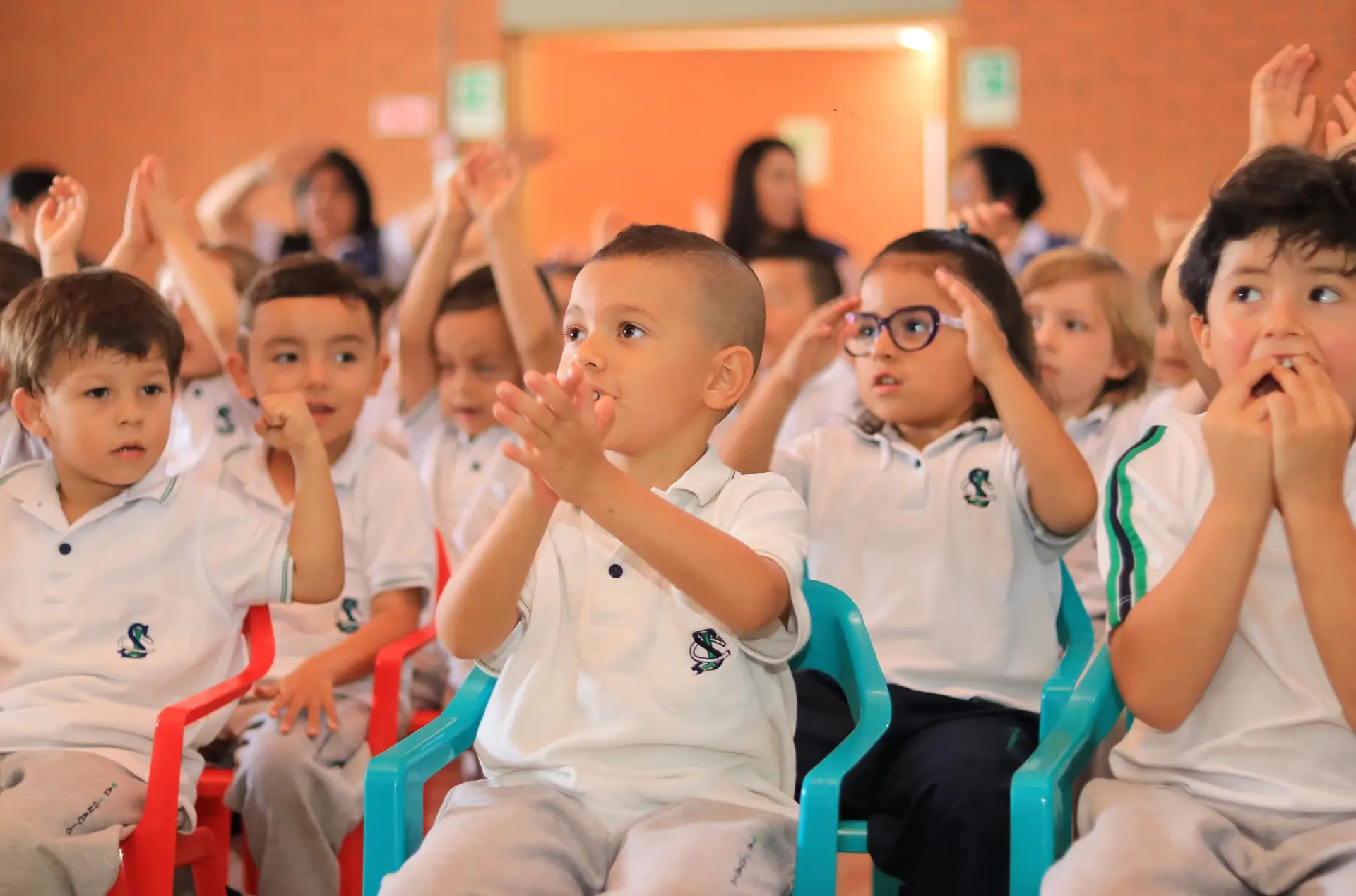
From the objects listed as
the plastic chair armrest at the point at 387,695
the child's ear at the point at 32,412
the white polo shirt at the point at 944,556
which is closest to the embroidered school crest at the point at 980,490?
the white polo shirt at the point at 944,556

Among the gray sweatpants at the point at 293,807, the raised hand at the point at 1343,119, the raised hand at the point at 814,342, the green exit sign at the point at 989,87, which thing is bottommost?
the gray sweatpants at the point at 293,807

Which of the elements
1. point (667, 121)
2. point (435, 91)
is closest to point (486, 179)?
point (435, 91)

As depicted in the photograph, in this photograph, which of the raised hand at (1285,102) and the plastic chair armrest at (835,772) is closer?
the plastic chair armrest at (835,772)

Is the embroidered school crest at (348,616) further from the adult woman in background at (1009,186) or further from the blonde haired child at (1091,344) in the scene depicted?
the adult woman in background at (1009,186)

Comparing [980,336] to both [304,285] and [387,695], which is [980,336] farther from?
[304,285]

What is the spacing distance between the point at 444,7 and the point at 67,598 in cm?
678

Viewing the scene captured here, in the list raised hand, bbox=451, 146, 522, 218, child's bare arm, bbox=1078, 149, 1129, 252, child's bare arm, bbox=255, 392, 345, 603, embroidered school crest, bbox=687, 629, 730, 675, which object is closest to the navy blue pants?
embroidered school crest, bbox=687, 629, 730, 675

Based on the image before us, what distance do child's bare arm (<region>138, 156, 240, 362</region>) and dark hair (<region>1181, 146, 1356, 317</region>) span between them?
2138 mm

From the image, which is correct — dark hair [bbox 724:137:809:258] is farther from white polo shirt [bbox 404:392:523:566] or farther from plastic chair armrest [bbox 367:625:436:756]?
plastic chair armrest [bbox 367:625:436:756]

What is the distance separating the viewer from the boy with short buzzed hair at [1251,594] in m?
1.57

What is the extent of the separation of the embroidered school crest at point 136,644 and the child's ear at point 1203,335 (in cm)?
166

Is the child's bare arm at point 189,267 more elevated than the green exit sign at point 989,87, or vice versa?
the green exit sign at point 989,87

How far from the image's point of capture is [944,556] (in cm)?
235

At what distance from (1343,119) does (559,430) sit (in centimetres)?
154
